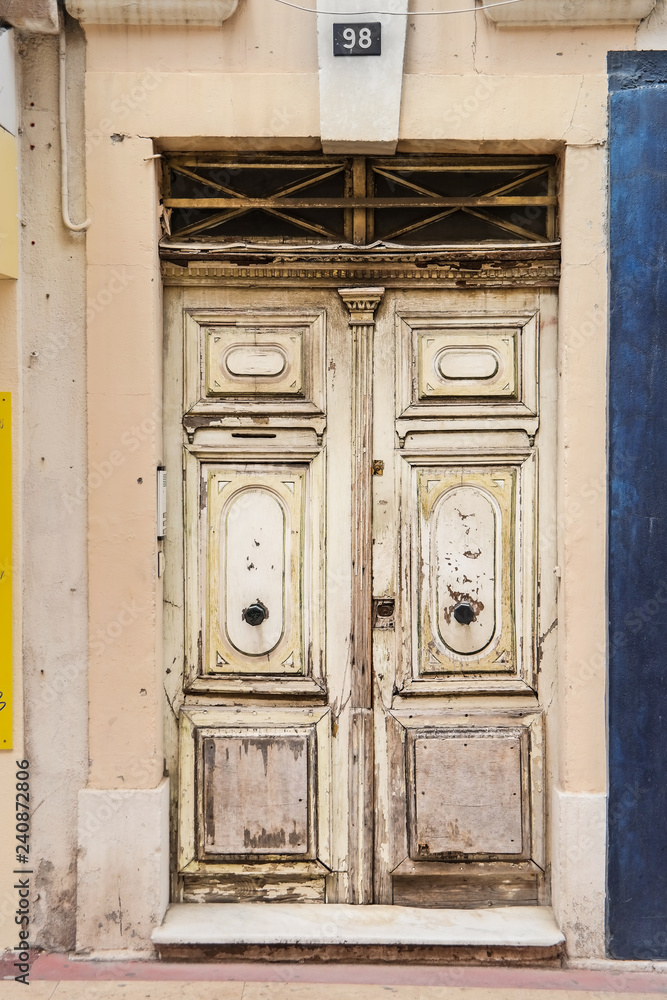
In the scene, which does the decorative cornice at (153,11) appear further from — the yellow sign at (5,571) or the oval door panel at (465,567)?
the oval door panel at (465,567)

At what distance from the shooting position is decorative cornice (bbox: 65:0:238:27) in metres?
3.42

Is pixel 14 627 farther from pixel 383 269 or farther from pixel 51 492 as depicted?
pixel 383 269

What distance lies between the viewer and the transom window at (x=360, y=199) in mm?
3666

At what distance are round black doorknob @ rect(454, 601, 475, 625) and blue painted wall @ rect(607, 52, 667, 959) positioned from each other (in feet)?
2.08

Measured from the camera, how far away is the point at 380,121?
3453 mm

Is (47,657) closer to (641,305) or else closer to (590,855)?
(590,855)

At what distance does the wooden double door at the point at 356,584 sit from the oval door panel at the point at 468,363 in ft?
0.04

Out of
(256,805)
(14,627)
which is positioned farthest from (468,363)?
(14,627)

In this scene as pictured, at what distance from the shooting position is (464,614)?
145 inches

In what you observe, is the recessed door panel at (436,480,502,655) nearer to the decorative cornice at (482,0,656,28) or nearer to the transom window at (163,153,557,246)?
the transom window at (163,153,557,246)

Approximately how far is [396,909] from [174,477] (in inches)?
92.1

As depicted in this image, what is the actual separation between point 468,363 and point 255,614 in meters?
1.59

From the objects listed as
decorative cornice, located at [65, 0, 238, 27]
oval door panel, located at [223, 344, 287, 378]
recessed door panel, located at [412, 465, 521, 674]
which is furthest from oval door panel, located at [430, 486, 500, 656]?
decorative cornice, located at [65, 0, 238, 27]

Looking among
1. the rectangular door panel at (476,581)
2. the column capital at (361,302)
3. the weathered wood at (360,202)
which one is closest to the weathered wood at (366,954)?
the rectangular door panel at (476,581)
